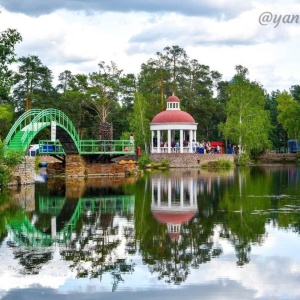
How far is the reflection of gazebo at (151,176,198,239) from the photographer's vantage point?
21425 mm

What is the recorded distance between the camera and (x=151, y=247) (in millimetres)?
16562

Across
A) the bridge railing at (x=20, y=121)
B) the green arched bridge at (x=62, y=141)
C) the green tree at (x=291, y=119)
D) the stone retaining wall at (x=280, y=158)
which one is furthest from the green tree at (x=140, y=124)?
the bridge railing at (x=20, y=121)

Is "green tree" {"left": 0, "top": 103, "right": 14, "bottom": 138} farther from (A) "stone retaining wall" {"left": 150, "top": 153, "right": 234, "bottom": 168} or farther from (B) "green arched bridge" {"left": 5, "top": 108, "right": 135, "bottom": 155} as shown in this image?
(A) "stone retaining wall" {"left": 150, "top": 153, "right": 234, "bottom": 168}

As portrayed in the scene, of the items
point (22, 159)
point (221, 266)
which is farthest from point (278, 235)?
point (22, 159)

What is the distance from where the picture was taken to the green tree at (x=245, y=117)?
6650 centimetres

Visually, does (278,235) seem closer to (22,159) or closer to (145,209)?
(145,209)

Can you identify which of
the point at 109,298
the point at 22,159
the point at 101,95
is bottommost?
the point at 109,298

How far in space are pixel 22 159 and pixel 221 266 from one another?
23.1m

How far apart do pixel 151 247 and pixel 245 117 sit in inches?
2085

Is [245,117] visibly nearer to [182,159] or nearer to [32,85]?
[182,159]

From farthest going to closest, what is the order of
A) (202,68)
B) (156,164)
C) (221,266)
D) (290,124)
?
(202,68)
(290,124)
(156,164)
(221,266)

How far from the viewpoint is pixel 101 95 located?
72188 mm

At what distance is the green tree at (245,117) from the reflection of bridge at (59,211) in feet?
123

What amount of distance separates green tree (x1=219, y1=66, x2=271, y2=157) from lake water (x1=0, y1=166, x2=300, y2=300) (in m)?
36.9
